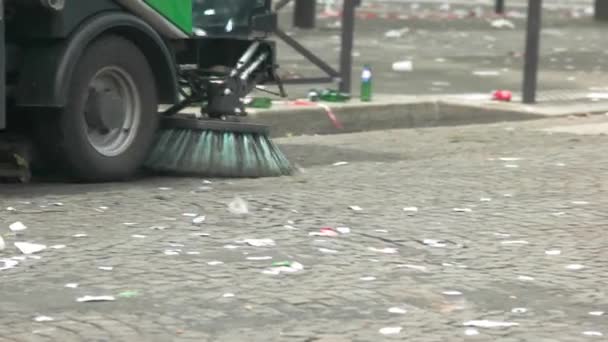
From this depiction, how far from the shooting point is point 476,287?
565cm

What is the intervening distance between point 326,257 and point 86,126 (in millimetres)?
2327

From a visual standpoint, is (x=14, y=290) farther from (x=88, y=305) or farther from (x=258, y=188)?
(x=258, y=188)

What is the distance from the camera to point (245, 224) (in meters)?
6.79

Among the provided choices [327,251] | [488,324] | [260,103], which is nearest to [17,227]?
[327,251]

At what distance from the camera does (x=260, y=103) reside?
11.5 metres

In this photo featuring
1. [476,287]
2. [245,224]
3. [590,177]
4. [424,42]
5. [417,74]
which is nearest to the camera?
[476,287]

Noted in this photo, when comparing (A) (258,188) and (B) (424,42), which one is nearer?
(A) (258,188)

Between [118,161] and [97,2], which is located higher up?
[97,2]

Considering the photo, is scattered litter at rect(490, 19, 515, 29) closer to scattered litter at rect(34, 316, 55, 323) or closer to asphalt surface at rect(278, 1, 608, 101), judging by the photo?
asphalt surface at rect(278, 1, 608, 101)

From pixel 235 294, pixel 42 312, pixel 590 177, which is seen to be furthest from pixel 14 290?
pixel 590 177

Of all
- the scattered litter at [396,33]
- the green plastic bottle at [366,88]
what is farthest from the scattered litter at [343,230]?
the scattered litter at [396,33]

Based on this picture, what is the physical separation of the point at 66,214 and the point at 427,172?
2.62 meters

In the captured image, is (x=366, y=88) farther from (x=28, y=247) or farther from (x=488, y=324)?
(x=488, y=324)

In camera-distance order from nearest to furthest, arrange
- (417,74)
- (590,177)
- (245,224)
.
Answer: (245,224)
(590,177)
(417,74)
